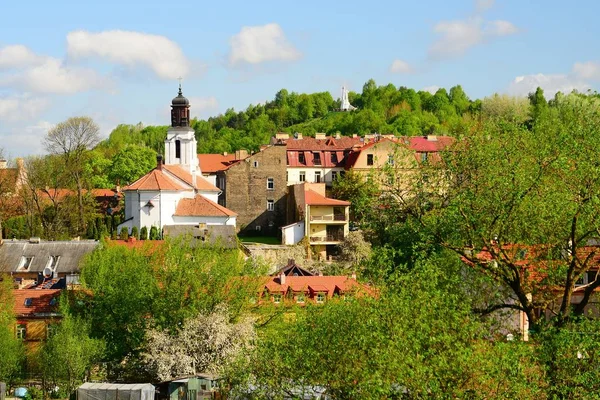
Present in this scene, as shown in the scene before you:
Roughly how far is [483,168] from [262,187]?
45.1 m

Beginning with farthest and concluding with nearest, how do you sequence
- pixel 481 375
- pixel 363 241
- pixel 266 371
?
1. pixel 363 241
2. pixel 266 371
3. pixel 481 375

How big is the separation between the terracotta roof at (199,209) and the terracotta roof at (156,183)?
1.08m

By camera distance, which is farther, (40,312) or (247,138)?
(247,138)

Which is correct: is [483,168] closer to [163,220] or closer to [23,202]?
[163,220]

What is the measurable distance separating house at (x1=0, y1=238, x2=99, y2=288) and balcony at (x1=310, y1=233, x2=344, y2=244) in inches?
555

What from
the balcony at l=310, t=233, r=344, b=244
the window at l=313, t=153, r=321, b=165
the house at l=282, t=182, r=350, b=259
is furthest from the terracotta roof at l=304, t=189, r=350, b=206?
the window at l=313, t=153, r=321, b=165

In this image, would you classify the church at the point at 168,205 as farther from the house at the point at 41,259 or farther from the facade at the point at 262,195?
the house at the point at 41,259

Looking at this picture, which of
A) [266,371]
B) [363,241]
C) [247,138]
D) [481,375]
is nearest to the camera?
[481,375]

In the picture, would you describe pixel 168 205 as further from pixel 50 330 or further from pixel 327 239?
pixel 50 330

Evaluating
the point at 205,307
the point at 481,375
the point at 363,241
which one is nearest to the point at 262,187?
the point at 363,241

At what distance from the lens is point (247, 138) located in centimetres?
11788

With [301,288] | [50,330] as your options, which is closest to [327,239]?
[301,288]

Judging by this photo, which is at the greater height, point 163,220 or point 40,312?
point 163,220

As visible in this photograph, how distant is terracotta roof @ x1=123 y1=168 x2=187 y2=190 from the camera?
63.5 m
